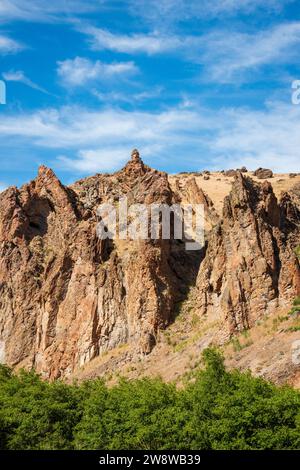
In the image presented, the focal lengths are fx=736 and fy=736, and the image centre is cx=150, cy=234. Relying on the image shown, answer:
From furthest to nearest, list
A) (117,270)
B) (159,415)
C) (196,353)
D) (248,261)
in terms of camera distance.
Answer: (117,270), (248,261), (196,353), (159,415)

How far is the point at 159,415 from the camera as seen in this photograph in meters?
44.0

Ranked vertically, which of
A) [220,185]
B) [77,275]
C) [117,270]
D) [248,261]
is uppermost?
[220,185]

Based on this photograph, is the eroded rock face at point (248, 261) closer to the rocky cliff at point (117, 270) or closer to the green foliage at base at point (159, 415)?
the rocky cliff at point (117, 270)

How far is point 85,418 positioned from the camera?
48531mm

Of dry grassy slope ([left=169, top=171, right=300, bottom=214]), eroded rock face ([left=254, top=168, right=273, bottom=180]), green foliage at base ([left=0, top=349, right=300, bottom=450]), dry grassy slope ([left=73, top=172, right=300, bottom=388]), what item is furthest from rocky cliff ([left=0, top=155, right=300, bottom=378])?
eroded rock face ([left=254, top=168, right=273, bottom=180])

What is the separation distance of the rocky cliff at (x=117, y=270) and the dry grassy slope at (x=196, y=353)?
3.43 feet

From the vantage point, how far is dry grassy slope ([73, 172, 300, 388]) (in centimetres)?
5031

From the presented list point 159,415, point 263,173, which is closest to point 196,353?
point 159,415

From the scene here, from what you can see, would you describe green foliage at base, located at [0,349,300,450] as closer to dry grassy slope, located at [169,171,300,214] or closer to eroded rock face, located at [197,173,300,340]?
eroded rock face, located at [197,173,300,340]

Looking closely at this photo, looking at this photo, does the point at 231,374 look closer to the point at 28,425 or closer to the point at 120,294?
the point at 28,425

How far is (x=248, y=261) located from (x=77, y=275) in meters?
18.5

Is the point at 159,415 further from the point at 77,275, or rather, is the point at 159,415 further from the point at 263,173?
the point at 263,173
